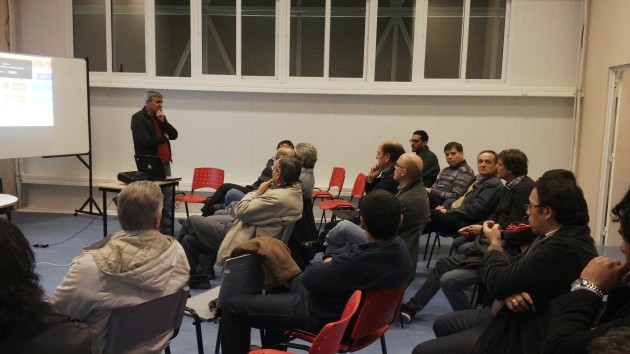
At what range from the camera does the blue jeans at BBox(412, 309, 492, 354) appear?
6.70 feet

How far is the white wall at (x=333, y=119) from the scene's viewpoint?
244 inches

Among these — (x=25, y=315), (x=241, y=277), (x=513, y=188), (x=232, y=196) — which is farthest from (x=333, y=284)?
(x=232, y=196)

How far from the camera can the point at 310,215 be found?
11.8ft

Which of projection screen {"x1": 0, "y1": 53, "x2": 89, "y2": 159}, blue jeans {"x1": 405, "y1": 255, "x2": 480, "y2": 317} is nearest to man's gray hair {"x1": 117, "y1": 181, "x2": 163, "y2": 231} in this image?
blue jeans {"x1": 405, "y1": 255, "x2": 480, "y2": 317}

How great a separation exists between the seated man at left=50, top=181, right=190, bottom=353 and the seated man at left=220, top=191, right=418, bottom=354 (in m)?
0.40

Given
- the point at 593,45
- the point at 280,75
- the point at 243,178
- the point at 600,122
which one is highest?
the point at 593,45

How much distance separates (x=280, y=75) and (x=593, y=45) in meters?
3.90

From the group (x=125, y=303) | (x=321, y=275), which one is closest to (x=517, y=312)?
(x=321, y=275)

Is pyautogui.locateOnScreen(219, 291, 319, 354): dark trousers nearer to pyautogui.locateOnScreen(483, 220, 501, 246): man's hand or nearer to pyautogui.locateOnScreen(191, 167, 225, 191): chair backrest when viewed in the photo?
pyautogui.locateOnScreen(483, 220, 501, 246): man's hand

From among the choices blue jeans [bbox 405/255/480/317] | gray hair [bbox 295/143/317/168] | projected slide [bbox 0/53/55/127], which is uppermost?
projected slide [bbox 0/53/55/127]

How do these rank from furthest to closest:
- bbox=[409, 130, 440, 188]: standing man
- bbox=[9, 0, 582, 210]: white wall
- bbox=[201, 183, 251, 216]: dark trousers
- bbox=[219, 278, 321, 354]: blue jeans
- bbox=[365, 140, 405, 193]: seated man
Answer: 1. bbox=[9, 0, 582, 210]: white wall
2. bbox=[409, 130, 440, 188]: standing man
3. bbox=[201, 183, 251, 216]: dark trousers
4. bbox=[365, 140, 405, 193]: seated man
5. bbox=[219, 278, 321, 354]: blue jeans

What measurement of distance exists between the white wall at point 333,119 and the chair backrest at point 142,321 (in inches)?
183

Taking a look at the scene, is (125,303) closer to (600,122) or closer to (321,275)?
(321,275)

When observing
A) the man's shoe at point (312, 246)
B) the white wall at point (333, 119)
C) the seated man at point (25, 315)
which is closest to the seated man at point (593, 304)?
the seated man at point (25, 315)
